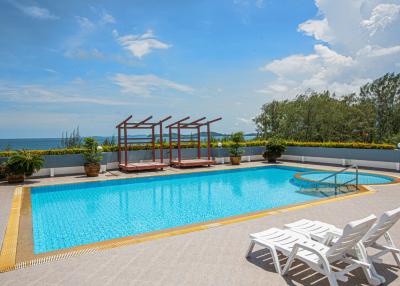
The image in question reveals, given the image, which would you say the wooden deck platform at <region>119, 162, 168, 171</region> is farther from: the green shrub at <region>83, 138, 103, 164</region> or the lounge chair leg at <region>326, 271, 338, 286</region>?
the lounge chair leg at <region>326, 271, 338, 286</region>

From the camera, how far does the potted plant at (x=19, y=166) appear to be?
10758mm

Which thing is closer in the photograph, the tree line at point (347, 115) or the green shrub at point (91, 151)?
the green shrub at point (91, 151)

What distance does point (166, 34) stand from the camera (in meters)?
14.6

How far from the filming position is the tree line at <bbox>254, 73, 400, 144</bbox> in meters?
25.8

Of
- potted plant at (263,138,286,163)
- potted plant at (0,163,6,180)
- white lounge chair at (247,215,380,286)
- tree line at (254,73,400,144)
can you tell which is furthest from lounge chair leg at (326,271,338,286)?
tree line at (254,73,400,144)

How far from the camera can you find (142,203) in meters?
8.68

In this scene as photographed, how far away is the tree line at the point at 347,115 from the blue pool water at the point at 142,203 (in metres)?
14.7

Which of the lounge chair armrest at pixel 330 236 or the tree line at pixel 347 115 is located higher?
the tree line at pixel 347 115

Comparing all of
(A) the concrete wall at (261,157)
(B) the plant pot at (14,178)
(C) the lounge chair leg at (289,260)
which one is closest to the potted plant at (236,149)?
(A) the concrete wall at (261,157)

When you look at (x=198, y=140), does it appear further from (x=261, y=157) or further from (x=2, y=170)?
(x=2, y=170)

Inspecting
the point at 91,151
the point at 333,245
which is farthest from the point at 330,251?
the point at 91,151

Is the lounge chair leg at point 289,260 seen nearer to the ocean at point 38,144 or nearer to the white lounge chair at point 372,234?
the white lounge chair at point 372,234

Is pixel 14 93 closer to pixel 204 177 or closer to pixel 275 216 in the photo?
pixel 204 177

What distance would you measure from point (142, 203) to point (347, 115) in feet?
76.4
